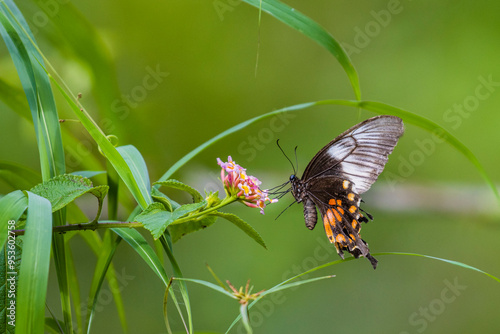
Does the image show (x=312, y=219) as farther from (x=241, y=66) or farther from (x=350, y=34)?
(x=350, y=34)

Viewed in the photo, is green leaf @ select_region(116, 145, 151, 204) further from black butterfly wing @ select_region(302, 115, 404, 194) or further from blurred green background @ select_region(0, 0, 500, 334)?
blurred green background @ select_region(0, 0, 500, 334)

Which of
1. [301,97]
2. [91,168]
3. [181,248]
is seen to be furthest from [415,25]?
[91,168]

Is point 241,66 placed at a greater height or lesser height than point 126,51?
A: lesser

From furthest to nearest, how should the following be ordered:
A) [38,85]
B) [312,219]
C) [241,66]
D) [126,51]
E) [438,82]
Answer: [438,82] → [241,66] → [126,51] → [312,219] → [38,85]

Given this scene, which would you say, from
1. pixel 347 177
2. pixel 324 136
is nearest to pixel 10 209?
pixel 347 177

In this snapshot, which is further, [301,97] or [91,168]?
[301,97]

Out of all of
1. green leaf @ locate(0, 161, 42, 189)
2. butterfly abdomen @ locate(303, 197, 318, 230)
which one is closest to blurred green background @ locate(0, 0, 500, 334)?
butterfly abdomen @ locate(303, 197, 318, 230)

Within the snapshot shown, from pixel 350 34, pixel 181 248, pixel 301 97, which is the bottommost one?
pixel 181 248
